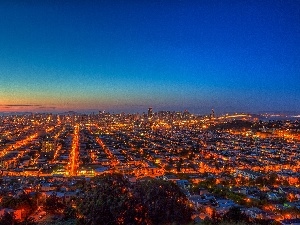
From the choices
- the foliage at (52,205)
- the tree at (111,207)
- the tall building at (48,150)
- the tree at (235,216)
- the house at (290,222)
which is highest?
the tree at (111,207)

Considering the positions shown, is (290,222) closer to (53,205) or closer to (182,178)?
(53,205)

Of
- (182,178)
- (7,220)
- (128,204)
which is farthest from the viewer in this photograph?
(182,178)

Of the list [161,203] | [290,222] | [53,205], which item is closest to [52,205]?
[53,205]

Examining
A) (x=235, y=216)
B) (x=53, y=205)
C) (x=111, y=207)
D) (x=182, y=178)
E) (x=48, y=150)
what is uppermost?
(x=111, y=207)

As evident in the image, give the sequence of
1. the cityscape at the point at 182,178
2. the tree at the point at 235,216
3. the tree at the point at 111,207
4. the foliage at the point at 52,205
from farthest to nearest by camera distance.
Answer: the cityscape at the point at 182,178, the foliage at the point at 52,205, the tree at the point at 235,216, the tree at the point at 111,207

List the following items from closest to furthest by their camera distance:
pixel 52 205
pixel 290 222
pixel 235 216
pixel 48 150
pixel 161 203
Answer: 1. pixel 161 203
2. pixel 235 216
3. pixel 290 222
4. pixel 52 205
5. pixel 48 150

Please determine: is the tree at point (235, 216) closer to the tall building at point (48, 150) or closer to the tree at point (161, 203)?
the tree at point (161, 203)

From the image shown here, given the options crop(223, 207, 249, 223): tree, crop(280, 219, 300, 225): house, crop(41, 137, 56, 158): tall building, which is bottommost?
crop(41, 137, 56, 158): tall building

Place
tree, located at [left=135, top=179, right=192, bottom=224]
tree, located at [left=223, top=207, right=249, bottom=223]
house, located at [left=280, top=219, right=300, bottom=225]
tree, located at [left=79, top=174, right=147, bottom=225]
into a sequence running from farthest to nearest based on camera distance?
house, located at [left=280, top=219, right=300, bottom=225] < tree, located at [left=223, top=207, right=249, bottom=223] < tree, located at [left=135, top=179, right=192, bottom=224] < tree, located at [left=79, top=174, right=147, bottom=225]

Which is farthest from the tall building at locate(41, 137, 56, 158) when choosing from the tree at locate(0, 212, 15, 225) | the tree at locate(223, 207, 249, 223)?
the tree at locate(223, 207, 249, 223)

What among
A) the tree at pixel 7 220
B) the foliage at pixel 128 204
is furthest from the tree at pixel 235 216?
the tree at pixel 7 220

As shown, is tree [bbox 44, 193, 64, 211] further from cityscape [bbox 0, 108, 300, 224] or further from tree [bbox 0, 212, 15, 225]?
tree [bbox 0, 212, 15, 225]

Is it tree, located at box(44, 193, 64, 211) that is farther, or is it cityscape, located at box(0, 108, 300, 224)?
cityscape, located at box(0, 108, 300, 224)
